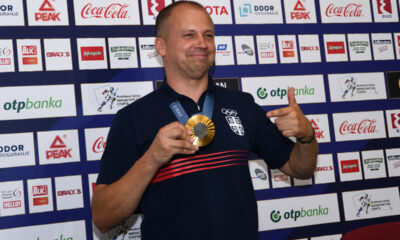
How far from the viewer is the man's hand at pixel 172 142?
1521 millimetres

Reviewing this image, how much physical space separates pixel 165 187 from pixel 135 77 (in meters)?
1.13

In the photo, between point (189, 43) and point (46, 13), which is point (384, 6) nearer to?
point (189, 43)

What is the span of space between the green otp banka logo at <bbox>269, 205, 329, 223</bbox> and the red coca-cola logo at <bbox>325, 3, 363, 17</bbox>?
151cm

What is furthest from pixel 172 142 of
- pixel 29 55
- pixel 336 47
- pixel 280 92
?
pixel 336 47

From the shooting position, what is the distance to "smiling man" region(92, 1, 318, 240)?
171cm

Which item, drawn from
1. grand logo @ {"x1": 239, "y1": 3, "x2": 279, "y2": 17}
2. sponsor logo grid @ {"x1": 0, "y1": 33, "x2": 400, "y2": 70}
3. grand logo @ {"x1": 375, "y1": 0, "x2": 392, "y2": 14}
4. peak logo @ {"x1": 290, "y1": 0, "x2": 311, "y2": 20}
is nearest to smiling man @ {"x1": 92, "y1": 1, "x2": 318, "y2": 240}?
sponsor logo grid @ {"x1": 0, "y1": 33, "x2": 400, "y2": 70}

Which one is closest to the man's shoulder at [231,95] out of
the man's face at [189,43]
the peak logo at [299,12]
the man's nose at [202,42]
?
the man's face at [189,43]

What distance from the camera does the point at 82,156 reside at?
2.59 m

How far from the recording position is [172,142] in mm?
1522

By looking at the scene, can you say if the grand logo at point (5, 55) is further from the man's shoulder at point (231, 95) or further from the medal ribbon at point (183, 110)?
the man's shoulder at point (231, 95)

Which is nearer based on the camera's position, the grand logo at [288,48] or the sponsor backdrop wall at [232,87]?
the sponsor backdrop wall at [232,87]

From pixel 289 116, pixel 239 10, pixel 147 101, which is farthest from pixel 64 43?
pixel 289 116

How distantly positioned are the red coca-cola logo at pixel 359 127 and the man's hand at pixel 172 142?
189 centimetres

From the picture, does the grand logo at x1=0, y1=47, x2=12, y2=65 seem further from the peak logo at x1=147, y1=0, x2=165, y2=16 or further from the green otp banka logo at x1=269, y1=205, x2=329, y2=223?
the green otp banka logo at x1=269, y1=205, x2=329, y2=223
